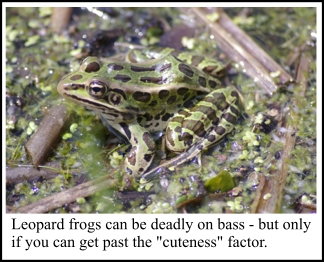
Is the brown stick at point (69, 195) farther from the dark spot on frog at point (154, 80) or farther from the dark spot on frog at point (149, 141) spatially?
the dark spot on frog at point (154, 80)

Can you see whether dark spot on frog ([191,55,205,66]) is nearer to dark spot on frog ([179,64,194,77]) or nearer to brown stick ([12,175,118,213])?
dark spot on frog ([179,64,194,77])

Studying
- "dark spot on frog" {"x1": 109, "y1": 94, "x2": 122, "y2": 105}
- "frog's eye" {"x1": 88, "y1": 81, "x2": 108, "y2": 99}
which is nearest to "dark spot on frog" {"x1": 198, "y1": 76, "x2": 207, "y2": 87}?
"dark spot on frog" {"x1": 109, "y1": 94, "x2": 122, "y2": 105}

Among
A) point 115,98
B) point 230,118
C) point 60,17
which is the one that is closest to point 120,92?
point 115,98

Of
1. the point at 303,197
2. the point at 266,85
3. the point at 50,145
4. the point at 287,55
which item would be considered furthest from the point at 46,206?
the point at 287,55

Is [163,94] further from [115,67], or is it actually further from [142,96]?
[115,67]

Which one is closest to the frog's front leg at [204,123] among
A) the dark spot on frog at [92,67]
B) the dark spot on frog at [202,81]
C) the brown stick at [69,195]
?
the dark spot on frog at [202,81]
